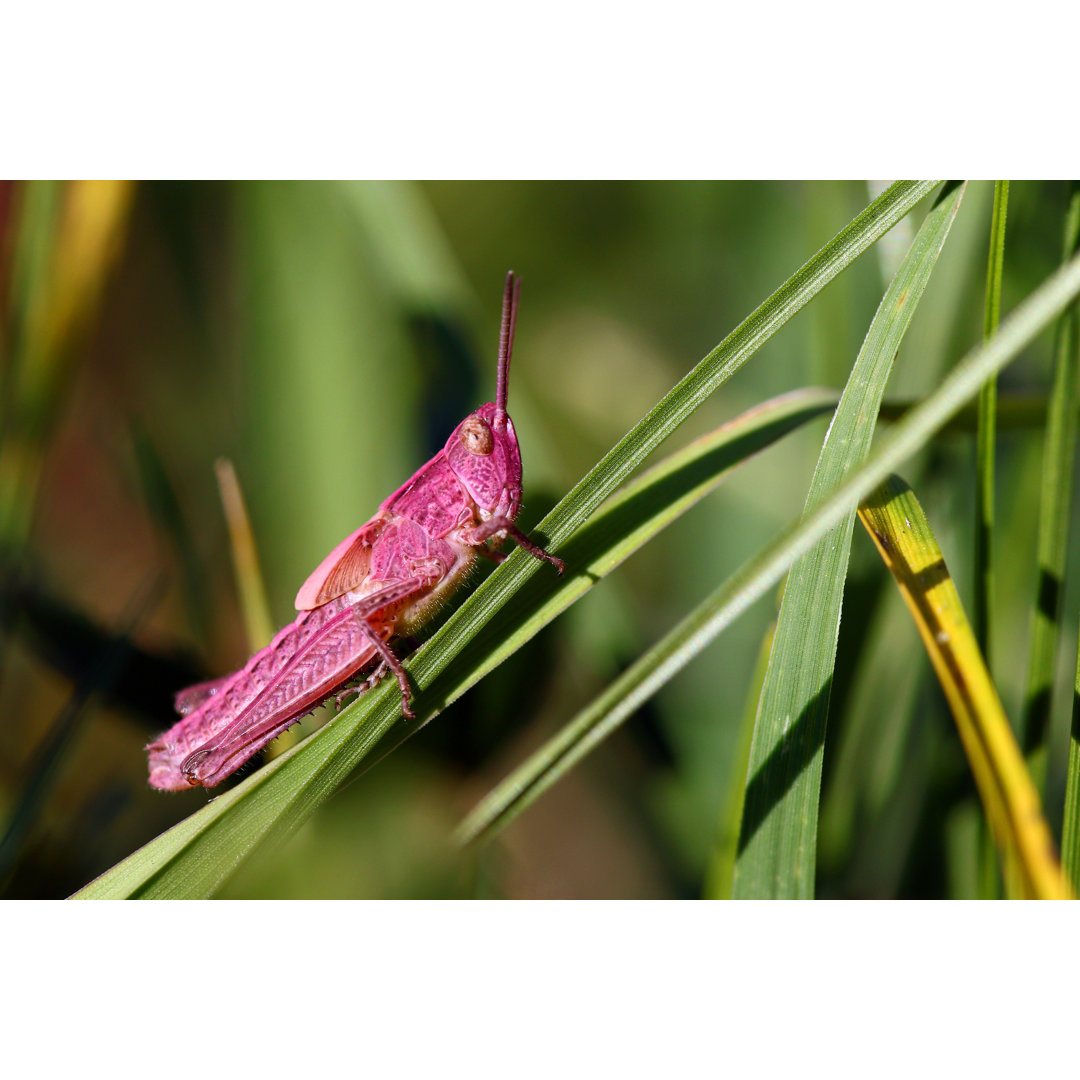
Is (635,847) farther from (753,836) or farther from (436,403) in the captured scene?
(436,403)

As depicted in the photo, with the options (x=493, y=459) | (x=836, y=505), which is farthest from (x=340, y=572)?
(x=836, y=505)

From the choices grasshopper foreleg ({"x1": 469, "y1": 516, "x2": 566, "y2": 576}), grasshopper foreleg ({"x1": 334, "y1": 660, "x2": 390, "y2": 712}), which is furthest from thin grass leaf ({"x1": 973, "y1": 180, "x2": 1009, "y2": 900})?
grasshopper foreleg ({"x1": 334, "y1": 660, "x2": 390, "y2": 712})

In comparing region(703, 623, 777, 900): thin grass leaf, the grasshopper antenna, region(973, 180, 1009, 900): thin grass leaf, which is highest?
the grasshopper antenna

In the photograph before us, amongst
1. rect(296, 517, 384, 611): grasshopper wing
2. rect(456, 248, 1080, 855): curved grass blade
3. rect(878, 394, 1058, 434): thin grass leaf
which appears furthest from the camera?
rect(296, 517, 384, 611): grasshopper wing

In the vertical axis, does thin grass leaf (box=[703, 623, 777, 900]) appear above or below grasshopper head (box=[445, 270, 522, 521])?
below

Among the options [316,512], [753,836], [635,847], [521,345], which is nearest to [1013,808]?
[753,836]

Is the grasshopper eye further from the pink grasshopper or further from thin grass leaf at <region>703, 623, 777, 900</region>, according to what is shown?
thin grass leaf at <region>703, 623, 777, 900</region>

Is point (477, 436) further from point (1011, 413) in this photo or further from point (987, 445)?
point (1011, 413)

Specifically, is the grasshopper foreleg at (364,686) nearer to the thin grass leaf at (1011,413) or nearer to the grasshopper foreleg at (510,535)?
the grasshopper foreleg at (510,535)

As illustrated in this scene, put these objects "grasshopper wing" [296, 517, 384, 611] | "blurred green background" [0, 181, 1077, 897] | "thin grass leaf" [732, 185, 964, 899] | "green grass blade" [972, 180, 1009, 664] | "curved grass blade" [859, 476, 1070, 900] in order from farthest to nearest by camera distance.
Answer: "blurred green background" [0, 181, 1077, 897]
"grasshopper wing" [296, 517, 384, 611]
"green grass blade" [972, 180, 1009, 664]
"thin grass leaf" [732, 185, 964, 899]
"curved grass blade" [859, 476, 1070, 900]
